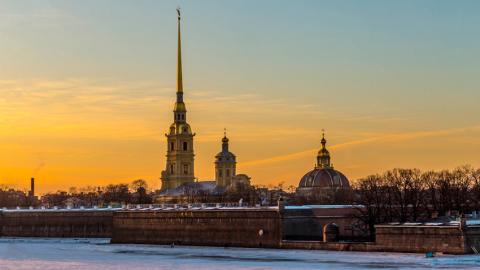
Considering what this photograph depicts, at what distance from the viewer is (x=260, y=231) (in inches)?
3413

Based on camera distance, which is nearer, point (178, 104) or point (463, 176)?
point (463, 176)

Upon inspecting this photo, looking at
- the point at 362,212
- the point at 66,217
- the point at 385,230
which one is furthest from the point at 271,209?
the point at 66,217

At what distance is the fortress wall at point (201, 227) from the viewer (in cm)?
8656

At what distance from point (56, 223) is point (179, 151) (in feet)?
251

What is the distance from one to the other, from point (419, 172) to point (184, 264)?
59.3m

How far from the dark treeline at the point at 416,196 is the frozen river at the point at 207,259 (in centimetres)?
1194

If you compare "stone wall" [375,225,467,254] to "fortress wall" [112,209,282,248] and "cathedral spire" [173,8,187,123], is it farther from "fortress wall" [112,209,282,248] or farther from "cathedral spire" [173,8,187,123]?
"cathedral spire" [173,8,187,123]

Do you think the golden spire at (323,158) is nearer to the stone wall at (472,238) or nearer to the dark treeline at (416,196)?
the dark treeline at (416,196)

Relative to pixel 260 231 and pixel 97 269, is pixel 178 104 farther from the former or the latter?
pixel 97 269

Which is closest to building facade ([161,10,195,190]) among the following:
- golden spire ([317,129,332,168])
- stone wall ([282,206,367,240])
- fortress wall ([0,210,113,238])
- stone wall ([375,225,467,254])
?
golden spire ([317,129,332,168])

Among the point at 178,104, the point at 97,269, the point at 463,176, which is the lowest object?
the point at 97,269

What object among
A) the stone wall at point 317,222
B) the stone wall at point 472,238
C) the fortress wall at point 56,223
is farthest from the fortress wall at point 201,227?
the stone wall at point 472,238

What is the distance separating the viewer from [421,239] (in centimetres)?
7181

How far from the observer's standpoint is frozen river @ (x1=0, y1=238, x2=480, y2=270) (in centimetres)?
6331
